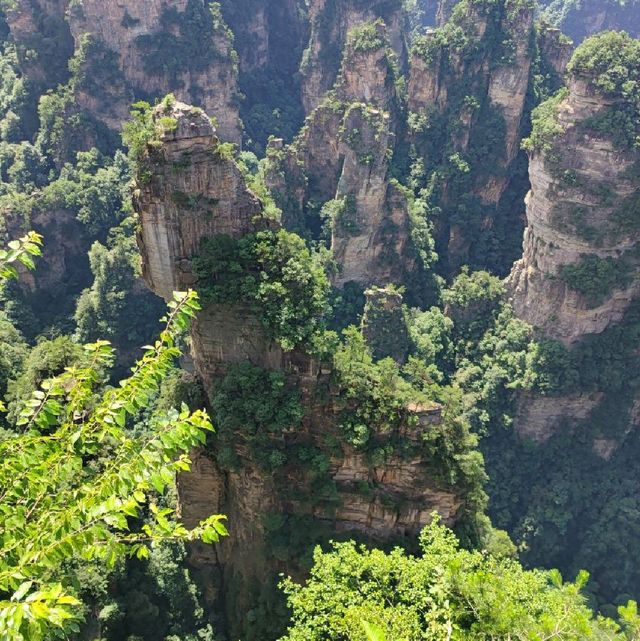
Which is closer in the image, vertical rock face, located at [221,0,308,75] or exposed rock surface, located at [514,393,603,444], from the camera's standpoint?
exposed rock surface, located at [514,393,603,444]

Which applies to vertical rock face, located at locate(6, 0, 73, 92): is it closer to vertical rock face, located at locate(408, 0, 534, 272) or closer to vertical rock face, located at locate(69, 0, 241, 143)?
vertical rock face, located at locate(69, 0, 241, 143)

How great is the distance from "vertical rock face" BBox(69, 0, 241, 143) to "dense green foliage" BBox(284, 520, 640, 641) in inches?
1729

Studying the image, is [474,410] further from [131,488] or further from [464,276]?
[131,488]

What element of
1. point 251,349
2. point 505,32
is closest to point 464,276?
point 505,32

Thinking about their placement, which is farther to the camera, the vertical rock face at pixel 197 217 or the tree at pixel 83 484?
the vertical rock face at pixel 197 217

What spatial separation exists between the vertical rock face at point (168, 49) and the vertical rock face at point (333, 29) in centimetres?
942

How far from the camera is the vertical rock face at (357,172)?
124 feet

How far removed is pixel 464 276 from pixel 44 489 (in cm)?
3591

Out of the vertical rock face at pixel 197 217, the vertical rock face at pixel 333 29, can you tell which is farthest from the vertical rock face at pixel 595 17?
the vertical rock face at pixel 197 217

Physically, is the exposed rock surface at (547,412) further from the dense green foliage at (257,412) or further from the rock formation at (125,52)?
the rock formation at (125,52)

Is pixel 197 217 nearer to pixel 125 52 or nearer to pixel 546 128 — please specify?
pixel 546 128

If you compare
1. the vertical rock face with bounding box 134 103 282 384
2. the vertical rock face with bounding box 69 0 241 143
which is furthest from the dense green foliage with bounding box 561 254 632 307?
→ the vertical rock face with bounding box 69 0 241 143

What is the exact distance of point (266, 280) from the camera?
66.7 ft

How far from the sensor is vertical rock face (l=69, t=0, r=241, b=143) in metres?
46.5
